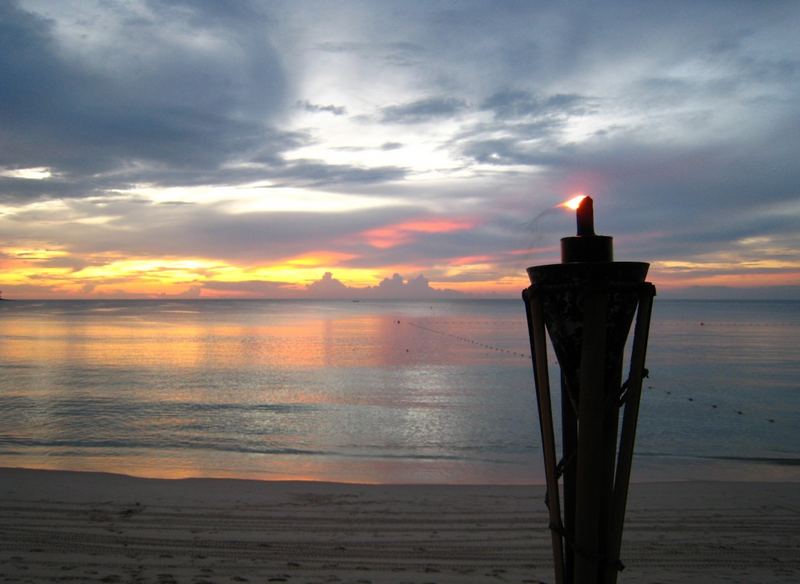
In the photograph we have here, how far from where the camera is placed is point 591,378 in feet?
6.59

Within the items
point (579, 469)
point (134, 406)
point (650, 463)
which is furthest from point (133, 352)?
point (579, 469)

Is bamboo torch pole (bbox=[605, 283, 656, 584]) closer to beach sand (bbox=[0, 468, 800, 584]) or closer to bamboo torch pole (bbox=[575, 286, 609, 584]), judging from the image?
bamboo torch pole (bbox=[575, 286, 609, 584])

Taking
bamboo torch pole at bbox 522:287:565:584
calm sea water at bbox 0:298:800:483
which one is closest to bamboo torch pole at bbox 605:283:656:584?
bamboo torch pole at bbox 522:287:565:584

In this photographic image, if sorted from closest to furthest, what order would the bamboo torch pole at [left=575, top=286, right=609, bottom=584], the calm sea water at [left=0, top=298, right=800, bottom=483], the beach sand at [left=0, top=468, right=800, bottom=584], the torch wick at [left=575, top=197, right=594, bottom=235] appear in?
the bamboo torch pole at [left=575, top=286, right=609, bottom=584] → the torch wick at [left=575, top=197, right=594, bottom=235] → the beach sand at [left=0, top=468, right=800, bottom=584] → the calm sea water at [left=0, top=298, right=800, bottom=483]

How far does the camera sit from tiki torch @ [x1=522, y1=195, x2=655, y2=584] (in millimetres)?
2021

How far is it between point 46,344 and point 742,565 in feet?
156

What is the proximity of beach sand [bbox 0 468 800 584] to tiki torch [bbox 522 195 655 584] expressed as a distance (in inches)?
163

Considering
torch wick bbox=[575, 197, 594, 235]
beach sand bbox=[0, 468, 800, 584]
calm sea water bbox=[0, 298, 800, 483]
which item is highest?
torch wick bbox=[575, 197, 594, 235]

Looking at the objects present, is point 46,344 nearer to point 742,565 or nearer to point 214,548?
point 214,548

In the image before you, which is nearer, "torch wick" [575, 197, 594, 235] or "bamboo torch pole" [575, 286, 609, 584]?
"bamboo torch pole" [575, 286, 609, 584]

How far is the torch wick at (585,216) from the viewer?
83.8 inches

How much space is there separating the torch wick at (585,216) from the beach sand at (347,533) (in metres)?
4.71

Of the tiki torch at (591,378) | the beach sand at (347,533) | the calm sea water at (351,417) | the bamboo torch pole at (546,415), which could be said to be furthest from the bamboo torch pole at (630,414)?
the calm sea water at (351,417)

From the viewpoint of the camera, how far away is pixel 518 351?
4234cm
